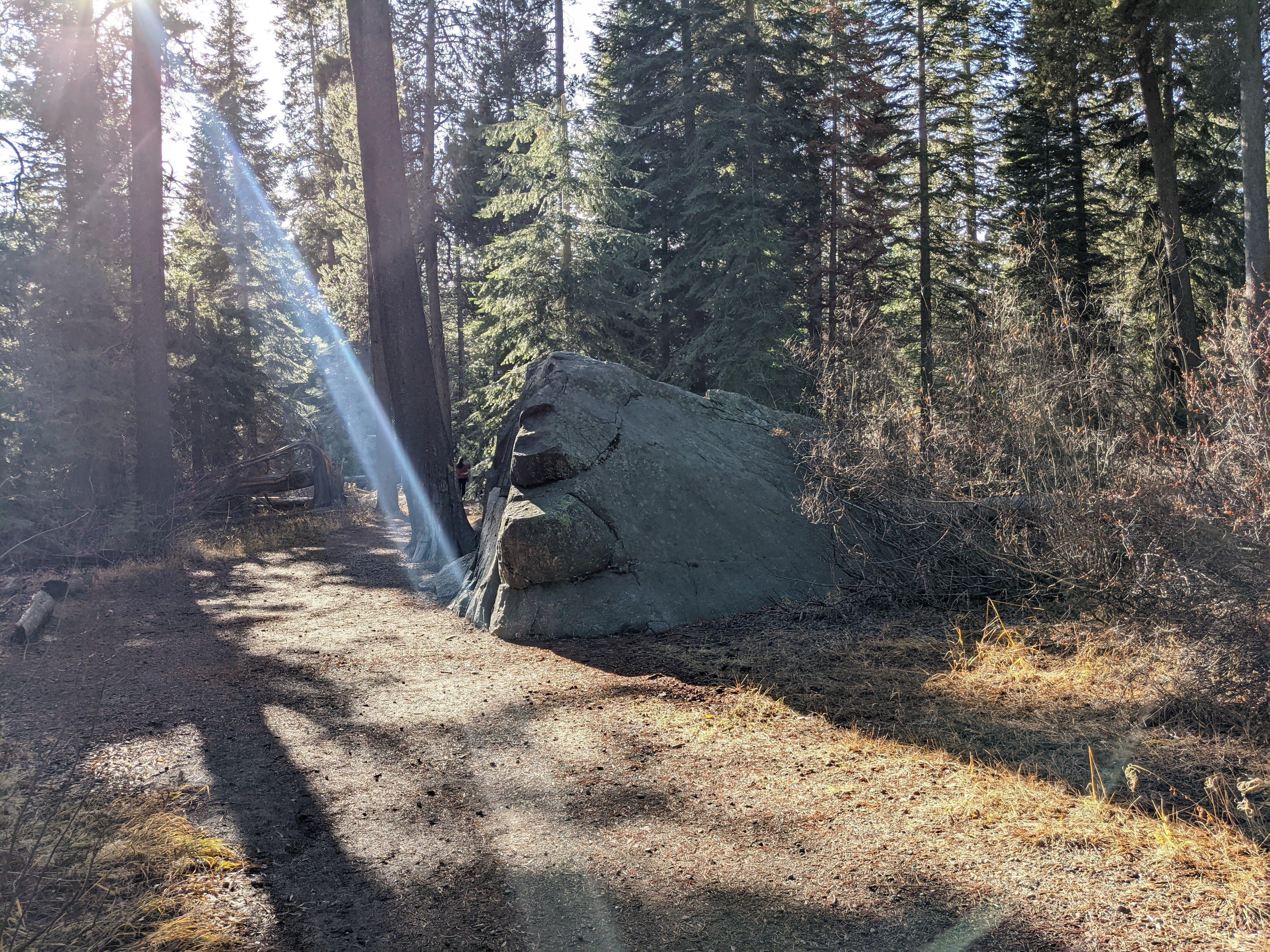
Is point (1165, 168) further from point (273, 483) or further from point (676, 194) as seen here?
point (273, 483)

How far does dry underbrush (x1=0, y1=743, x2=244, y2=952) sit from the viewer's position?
2.72 m

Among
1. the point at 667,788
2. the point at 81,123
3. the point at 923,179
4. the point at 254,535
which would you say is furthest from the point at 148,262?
the point at 923,179

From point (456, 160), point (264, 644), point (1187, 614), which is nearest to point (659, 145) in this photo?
point (456, 160)

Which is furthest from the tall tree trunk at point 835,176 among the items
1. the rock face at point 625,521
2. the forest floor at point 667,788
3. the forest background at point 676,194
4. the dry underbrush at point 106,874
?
the dry underbrush at point 106,874

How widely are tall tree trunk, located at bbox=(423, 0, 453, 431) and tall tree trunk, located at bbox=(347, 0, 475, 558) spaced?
869 cm

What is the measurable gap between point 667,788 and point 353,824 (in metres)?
1.58

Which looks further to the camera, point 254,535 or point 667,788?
point 254,535

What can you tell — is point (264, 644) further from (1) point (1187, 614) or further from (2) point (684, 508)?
(1) point (1187, 614)

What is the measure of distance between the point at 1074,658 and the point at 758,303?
556 inches

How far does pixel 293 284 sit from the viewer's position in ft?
118

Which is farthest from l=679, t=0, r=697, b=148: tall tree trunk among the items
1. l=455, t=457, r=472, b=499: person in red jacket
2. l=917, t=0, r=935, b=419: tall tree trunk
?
l=455, t=457, r=472, b=499: person in red jacket

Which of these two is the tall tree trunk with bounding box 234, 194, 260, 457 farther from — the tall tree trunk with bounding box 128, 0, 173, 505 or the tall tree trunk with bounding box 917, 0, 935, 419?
the tall tree trunk with bounding box 917, 0, 935, 419

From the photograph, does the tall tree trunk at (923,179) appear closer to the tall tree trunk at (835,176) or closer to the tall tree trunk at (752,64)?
the tall tree trunk at (835,176)

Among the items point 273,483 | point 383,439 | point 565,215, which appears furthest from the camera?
point 383,439
